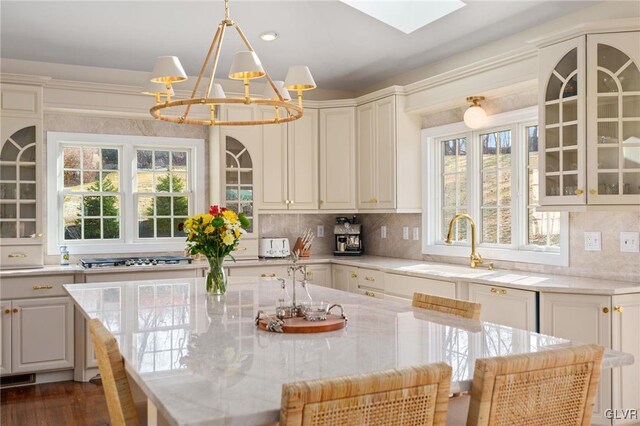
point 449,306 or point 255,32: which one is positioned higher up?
point 255,32

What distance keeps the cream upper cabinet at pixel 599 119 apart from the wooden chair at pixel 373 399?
7.91 feet

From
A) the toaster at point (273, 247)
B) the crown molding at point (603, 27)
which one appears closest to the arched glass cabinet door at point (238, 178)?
the toaster at point (273, 247)

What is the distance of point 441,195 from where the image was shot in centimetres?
520

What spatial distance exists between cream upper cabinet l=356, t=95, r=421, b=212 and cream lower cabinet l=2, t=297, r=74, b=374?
273cm

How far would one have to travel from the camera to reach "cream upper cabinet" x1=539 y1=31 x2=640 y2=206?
3.32 m

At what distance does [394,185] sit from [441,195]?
43 cm

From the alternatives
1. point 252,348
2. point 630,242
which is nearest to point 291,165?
point 630,242

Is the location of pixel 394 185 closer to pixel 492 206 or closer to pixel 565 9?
pixel 492 206

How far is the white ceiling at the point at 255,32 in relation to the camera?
3863mm

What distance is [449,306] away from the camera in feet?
8.78

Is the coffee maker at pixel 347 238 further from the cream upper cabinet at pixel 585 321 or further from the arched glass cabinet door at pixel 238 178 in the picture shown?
the cream upper cabinet at pixel 585 321

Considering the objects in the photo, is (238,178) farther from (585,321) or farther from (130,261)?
(585,321)

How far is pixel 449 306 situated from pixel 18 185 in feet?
11.7

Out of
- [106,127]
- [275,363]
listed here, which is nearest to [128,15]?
[106,127]
